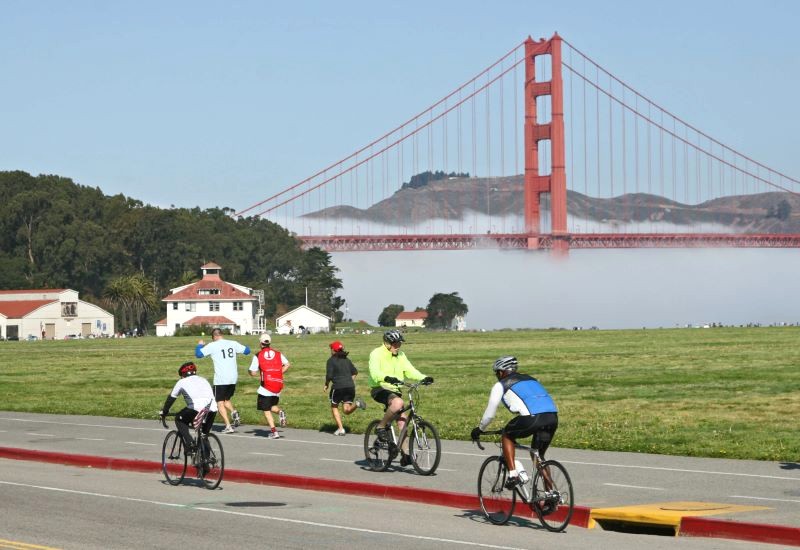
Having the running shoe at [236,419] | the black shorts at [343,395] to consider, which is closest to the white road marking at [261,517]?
the black shorts at [343,395]

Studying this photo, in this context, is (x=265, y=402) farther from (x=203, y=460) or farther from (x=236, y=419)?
(x=203, y=460)

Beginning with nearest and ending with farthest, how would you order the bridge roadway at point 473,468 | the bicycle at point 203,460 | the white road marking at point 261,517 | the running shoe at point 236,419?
the white road marking at point 261,517, the bridge roadway at point 473,468, the bicycle at point 203,460, the running shoe at point 236,419

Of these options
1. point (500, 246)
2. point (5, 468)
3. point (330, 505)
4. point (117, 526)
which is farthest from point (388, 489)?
point (500, 246)

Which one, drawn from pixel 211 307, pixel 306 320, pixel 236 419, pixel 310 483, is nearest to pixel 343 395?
pixel 236 419

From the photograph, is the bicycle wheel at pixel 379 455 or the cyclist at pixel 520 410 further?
the bicycle wheel at pixel 379 455

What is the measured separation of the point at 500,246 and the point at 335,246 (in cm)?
1681

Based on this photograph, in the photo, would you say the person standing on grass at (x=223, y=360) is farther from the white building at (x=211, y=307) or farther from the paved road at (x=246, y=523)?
the white building at (x=211, y=307)

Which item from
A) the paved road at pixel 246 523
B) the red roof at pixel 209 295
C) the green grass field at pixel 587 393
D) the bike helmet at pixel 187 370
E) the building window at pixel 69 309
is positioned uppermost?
the red roof at pixel 209 295

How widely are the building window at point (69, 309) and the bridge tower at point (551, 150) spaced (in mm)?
49057

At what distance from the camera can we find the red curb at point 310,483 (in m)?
18.1

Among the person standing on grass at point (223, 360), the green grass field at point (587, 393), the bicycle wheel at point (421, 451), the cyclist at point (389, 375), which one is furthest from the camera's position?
the person standing on grass at point (223, 360)

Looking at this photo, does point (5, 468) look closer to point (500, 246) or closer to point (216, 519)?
point (216, 519)

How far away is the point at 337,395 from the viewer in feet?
88.3

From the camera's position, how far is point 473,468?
2169 centimetres
